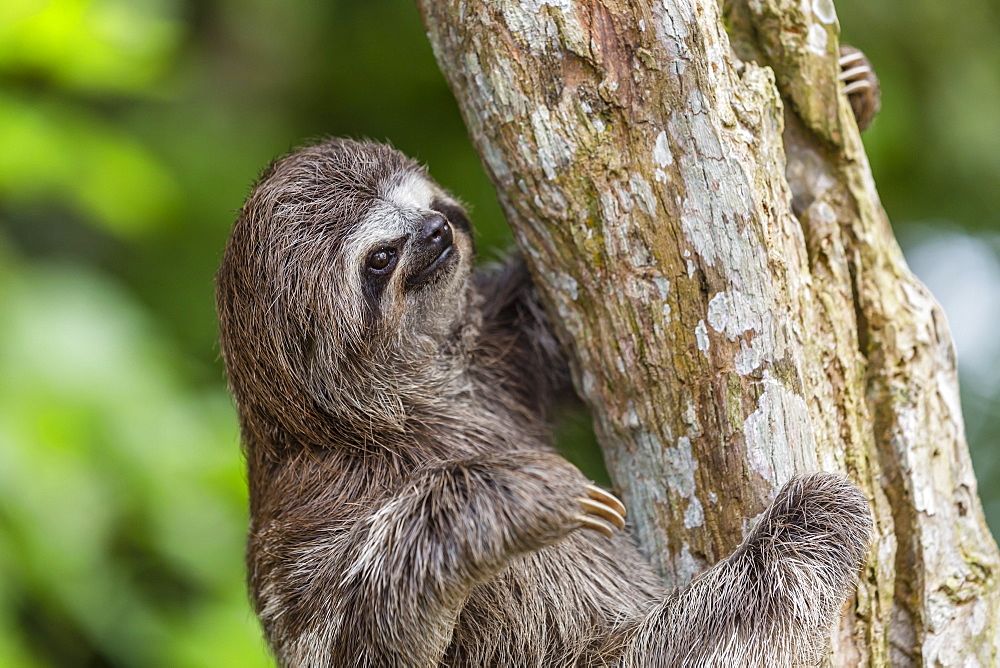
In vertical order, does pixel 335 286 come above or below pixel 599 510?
above

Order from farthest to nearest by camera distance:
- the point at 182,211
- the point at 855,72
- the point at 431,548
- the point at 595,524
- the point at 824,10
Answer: the point at 182,211 → the point at 855,72 → the point at 824,10 → the point at 431,548 → the point at 595,524

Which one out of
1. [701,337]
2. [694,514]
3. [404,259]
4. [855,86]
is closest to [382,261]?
[404,259]

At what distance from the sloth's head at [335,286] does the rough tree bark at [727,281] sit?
49 cm

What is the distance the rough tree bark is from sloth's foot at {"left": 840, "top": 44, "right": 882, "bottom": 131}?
0.49 metres

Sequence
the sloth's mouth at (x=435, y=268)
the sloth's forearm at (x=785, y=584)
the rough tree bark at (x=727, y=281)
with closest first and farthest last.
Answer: the rough tree bark at (x=727, y=281), the sloth's forearm at (x=785, y=584), the sloth's mouth at (x=435, y=268)

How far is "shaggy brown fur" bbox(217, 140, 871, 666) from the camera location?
303 centimetres

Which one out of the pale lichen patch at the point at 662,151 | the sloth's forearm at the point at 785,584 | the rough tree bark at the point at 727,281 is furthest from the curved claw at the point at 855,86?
the sloth's forearm at the point at 785,584

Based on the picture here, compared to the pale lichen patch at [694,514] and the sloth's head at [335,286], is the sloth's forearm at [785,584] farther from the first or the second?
the sloth's head at [335,286]

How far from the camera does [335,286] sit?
3.45 meters

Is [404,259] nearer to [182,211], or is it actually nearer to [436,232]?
[436,232]

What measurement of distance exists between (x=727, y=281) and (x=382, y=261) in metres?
1.30

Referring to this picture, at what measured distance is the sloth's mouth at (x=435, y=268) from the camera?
11.5 feet

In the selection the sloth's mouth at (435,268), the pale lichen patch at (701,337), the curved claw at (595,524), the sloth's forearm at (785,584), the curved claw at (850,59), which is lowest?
the sloth's forearm at (785,584)

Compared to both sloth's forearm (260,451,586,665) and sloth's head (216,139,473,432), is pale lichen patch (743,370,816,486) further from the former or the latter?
sloth's head (216,139,473,432)
